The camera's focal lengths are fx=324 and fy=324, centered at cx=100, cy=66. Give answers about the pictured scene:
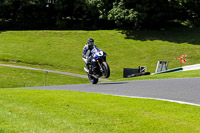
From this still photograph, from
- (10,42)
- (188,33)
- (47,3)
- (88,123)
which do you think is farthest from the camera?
(47,3)

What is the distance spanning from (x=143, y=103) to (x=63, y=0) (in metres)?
55.2

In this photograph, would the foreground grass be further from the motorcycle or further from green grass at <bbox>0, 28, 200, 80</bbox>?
green grass at <bbox>0, 28, 200, 80</bbox>

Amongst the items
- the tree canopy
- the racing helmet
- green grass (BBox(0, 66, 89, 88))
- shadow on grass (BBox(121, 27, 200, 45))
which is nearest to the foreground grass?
the racing helmet

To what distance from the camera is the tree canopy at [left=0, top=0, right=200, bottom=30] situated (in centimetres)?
5872

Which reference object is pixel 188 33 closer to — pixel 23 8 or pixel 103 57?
pixel 23 8

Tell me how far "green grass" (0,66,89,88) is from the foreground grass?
65.7ft

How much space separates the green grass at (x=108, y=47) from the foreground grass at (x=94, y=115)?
2859 cm

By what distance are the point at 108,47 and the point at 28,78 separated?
23.2m

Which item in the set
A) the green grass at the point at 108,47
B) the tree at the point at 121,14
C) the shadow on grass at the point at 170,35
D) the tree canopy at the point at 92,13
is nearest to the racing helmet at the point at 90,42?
the green grass at the point at 108,47

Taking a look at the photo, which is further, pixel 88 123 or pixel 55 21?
pixel 55 21

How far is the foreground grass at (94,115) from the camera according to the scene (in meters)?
6.89

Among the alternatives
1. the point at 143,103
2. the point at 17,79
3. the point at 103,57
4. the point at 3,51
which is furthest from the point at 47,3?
the point at 143,103

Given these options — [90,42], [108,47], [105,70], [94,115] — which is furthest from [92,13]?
[94,115]

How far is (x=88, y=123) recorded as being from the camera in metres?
7.26
